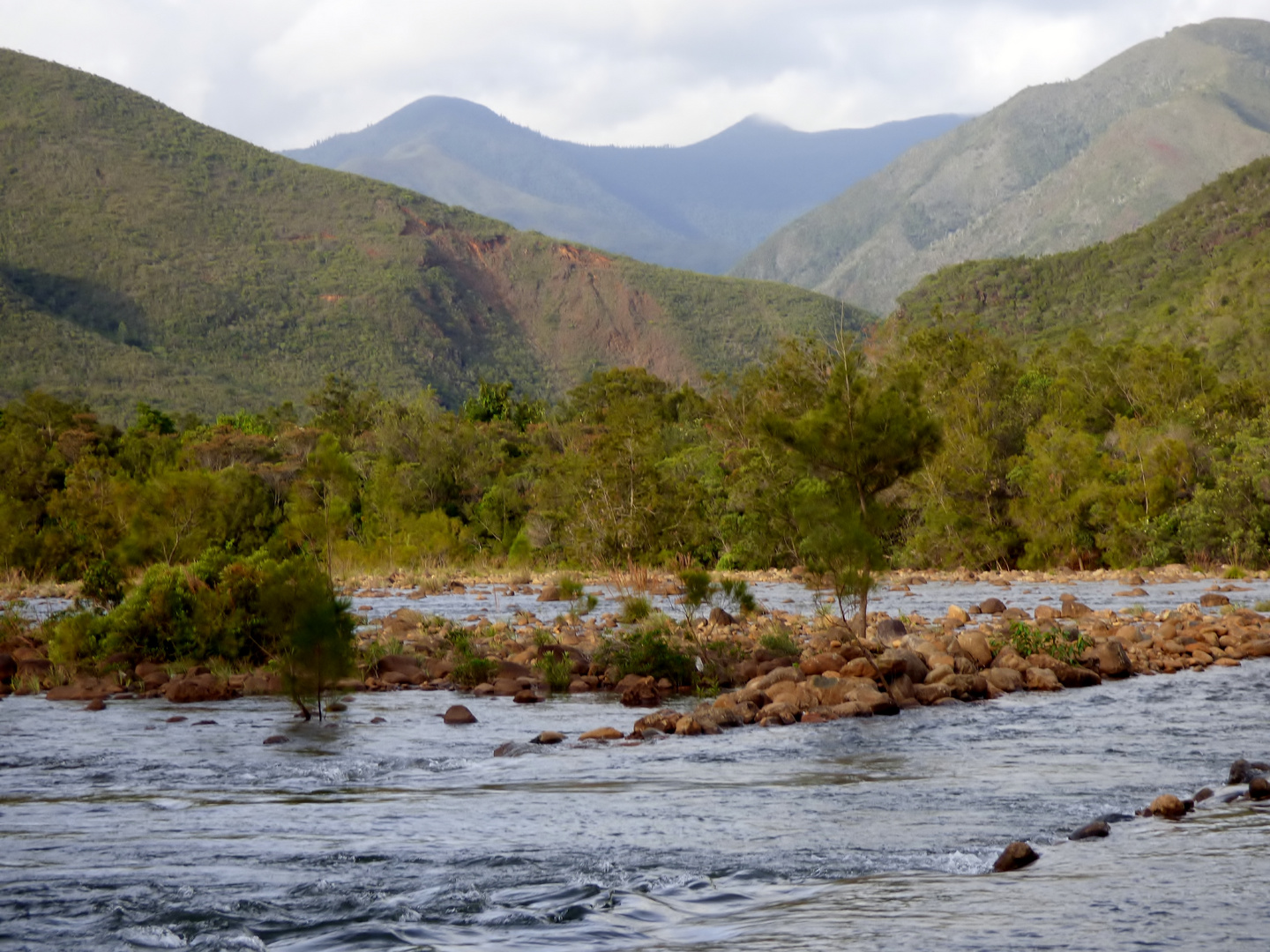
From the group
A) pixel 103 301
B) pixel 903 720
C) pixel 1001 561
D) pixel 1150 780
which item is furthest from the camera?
pixel 103 301

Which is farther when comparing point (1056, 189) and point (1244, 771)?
point (1056, 189)

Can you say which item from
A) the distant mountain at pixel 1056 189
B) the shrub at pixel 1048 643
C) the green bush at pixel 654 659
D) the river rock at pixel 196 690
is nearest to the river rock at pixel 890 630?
the shrub at pixel 1048 643

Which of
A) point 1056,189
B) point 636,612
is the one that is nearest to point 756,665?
point 636,612

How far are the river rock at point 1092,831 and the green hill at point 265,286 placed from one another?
230ft

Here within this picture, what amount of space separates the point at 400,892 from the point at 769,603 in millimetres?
18662

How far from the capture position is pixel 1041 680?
13562mm

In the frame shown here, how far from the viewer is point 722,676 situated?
48.1 feet

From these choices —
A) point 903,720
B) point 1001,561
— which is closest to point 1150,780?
point 903,720

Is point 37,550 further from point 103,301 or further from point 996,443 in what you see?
point 103,301

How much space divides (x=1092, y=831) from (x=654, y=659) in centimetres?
811

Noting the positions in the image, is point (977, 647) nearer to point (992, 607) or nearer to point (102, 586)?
point (992, 607)

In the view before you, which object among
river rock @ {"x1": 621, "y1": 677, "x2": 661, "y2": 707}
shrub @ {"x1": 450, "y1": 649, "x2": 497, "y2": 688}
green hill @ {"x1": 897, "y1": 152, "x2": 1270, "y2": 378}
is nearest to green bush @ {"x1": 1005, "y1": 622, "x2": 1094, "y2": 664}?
river rock @ {"x1": 621, "y1": 677, "x2": 661, "y2": 707}

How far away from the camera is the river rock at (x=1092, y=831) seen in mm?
6980

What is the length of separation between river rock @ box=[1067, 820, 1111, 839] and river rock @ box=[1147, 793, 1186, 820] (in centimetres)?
56
